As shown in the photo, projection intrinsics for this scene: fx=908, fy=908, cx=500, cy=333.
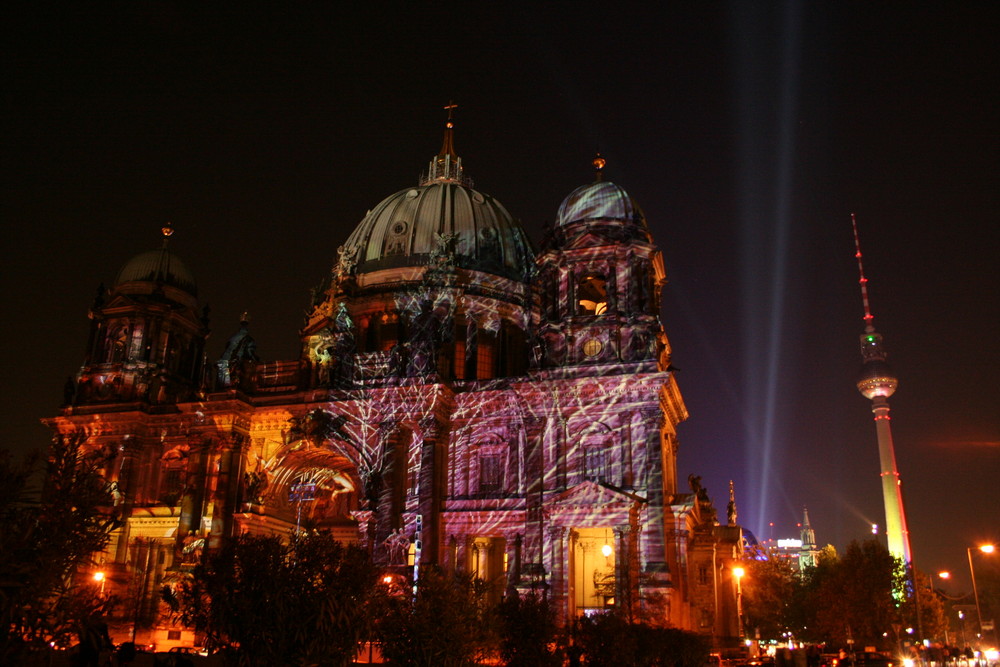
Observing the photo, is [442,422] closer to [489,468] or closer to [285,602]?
[489,468]

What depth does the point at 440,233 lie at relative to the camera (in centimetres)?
6512

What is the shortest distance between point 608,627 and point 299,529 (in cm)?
3277

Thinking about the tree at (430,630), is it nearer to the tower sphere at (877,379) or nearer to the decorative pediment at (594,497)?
the decorative pediment at (594,497)

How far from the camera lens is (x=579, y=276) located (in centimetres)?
5238

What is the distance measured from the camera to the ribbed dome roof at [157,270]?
64062 mm

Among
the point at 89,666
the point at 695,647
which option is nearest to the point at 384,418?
the point at 695,647

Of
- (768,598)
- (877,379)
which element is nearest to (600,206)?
(768,598)

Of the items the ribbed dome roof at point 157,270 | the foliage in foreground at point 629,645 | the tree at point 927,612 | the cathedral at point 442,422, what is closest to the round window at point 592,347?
the cathedral at point 442,422

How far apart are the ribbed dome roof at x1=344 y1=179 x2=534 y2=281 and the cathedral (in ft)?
0.78

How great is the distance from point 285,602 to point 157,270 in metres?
51.7

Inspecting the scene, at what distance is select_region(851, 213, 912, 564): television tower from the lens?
142 metres

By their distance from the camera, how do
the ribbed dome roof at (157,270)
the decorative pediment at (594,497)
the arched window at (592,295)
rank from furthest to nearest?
1. the ribbed dome roof at (157,270)
2. the arched window at (592,295)
3. the decorative pediment at (594,497)

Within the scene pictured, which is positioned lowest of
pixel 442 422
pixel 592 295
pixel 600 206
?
pixel 442 422

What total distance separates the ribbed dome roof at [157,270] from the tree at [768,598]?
59536mm
